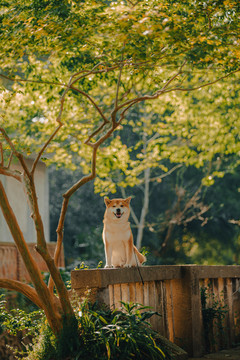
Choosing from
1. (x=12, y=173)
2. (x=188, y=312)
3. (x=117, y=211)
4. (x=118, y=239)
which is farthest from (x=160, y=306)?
(x=12, y=173)

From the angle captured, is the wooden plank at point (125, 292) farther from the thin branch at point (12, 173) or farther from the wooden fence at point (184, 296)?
the thin branch at point (12, 173)

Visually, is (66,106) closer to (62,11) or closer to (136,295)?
(62,11)

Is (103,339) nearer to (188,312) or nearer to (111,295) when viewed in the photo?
(111,295)

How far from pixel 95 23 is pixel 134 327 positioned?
13.4 ft

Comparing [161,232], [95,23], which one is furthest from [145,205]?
[95,23]

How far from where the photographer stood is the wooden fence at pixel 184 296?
5.48 meters

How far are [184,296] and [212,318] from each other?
0.66 metres

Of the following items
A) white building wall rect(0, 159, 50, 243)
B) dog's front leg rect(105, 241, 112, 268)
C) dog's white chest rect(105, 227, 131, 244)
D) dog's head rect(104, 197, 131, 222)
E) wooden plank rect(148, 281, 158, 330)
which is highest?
white building wall rect(0, 159, 50, 243)

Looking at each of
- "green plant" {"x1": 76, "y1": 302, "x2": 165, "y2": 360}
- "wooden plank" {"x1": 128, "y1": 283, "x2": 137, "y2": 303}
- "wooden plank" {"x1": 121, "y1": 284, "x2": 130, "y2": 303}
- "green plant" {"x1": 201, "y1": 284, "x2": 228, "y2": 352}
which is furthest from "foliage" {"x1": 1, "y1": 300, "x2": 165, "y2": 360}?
"green plant" {"x1": 201, "y1": 284, "x2": 228, "y2": 352}

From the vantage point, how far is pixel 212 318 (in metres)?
7.05

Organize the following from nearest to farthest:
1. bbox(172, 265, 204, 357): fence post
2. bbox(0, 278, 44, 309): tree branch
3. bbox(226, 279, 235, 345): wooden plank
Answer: bbox(0, 278, 44, 309): tree branch → bbox(172, 265, 204, 357): fence post → bbox(226, 279, 235, 345): wooden plank

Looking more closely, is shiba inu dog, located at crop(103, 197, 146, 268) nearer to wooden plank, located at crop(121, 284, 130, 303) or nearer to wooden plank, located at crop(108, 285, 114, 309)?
wooden plank, located at crop(121, 284, 130, 303)

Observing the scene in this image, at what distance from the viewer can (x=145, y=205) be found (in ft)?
70.0

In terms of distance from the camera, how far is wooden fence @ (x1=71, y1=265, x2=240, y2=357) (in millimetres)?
5484
